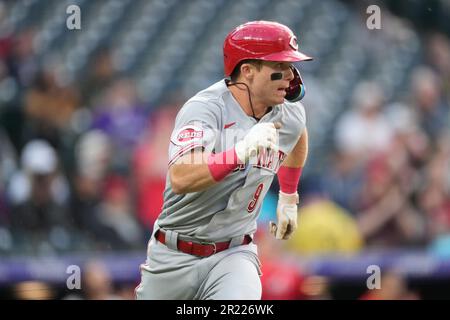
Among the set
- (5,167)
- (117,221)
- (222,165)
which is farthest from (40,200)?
(222,165)

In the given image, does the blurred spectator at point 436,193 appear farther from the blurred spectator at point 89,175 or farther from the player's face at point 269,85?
the player's face at point 269,85

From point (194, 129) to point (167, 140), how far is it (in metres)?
3.47

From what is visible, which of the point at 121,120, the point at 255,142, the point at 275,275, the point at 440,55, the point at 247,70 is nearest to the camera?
the point at 255,142

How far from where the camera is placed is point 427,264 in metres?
8.11

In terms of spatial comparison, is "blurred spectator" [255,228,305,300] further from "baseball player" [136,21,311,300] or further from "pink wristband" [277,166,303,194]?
"baseball player" [136,21,311,300]

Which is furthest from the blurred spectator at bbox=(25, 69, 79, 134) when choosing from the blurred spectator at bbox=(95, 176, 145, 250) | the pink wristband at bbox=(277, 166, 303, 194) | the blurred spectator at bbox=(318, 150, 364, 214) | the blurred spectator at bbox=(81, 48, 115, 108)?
the pink wristband at bbox=(277, 166, 303, 194)

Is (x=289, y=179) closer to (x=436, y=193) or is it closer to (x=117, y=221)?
(x=117, y=221)

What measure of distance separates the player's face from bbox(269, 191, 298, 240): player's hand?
2.15 ft

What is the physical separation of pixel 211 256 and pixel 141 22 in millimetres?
5514

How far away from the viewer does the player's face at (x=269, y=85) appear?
509 centimetres

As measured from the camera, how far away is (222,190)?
5090 mm

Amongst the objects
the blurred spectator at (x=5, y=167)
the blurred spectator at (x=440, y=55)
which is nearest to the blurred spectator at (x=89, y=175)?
the blurred spectator at (x=5, y=167)

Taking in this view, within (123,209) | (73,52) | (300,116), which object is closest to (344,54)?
(73,52)
